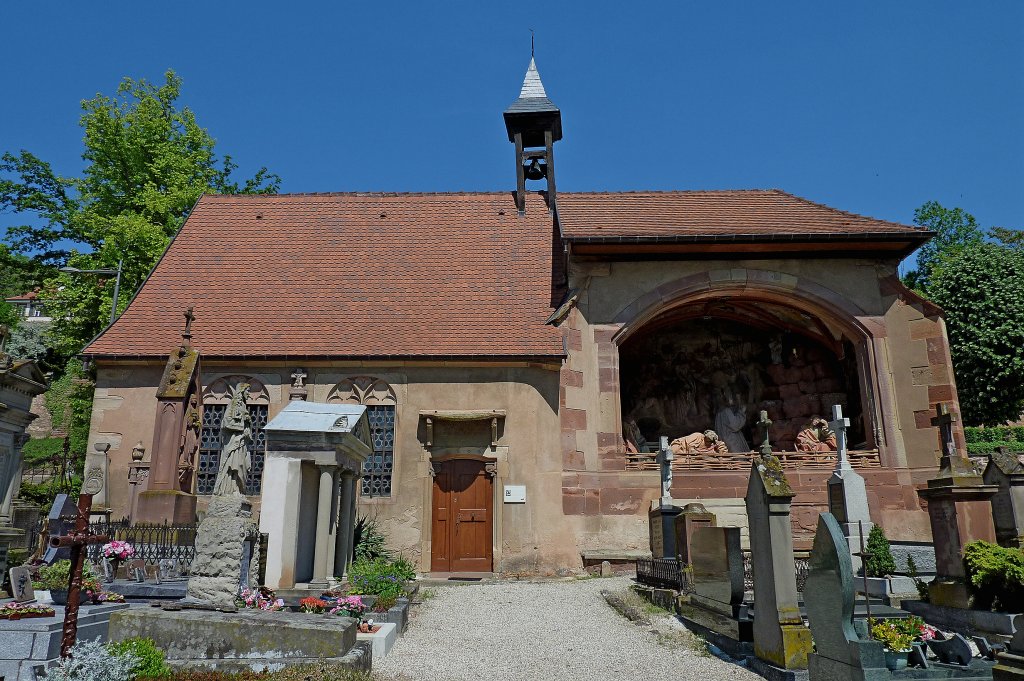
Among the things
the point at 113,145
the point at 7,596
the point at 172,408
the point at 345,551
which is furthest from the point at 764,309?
the point at 113,145

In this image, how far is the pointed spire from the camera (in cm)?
2247

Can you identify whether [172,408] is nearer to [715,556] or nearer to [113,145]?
[715,556]

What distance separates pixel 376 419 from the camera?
16094mm

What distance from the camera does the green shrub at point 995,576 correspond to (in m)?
9.03

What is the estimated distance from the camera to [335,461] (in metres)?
9.74

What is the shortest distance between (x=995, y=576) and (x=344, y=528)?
8.74 metres

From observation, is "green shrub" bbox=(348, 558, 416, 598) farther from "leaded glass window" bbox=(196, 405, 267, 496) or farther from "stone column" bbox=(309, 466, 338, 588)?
"leaded glass window" bbox=(196, 405, 267, 496)

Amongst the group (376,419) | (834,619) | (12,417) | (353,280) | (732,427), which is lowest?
(834,619)

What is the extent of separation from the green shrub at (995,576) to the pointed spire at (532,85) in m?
17.2

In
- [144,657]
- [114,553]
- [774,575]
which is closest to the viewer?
[144,657]

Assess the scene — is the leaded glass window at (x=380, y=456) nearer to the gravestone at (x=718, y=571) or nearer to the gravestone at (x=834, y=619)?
the gravestone at (x=718, y=571)

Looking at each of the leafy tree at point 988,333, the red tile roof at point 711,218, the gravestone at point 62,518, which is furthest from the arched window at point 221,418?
the leafy tree at point 988,333

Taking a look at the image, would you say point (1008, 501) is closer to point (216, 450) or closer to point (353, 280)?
point (353, 280)

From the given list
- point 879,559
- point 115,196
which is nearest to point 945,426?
point 879,559
